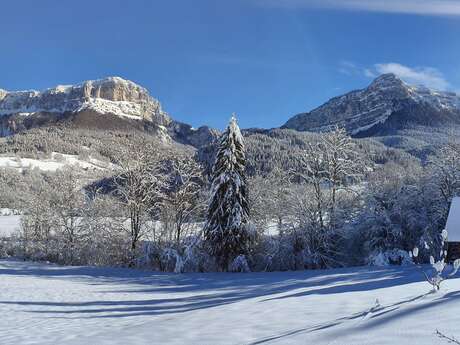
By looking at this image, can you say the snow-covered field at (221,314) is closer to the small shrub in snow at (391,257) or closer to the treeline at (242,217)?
the treeline at (242,217)

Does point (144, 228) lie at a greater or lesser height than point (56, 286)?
greater

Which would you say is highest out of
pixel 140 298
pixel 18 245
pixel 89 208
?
pixel 89 208

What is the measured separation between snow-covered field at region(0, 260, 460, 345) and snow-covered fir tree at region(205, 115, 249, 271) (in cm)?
776

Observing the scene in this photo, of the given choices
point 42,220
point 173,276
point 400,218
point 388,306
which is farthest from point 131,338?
point 42,220

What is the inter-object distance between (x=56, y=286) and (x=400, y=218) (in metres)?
23.1

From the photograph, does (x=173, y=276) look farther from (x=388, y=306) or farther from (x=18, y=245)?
(x=18, y=245)

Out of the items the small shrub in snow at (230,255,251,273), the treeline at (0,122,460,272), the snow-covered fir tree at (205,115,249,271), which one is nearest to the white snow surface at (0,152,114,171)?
the treeline at (0,122,460,272)

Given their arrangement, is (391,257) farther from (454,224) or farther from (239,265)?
(239,265)

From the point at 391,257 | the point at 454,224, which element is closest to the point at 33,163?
the point at 391,257

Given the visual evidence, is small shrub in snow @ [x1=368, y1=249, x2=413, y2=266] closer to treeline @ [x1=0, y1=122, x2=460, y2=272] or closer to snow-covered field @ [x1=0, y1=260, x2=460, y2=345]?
treeline @ [x1=0, y1=122, x2=460, y2=272]

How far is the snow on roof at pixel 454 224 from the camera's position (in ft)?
76.4

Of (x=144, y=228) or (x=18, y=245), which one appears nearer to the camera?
(x=144, y=228)

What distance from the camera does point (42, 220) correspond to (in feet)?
146

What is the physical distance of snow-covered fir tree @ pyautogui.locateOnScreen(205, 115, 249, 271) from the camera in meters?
28.7
